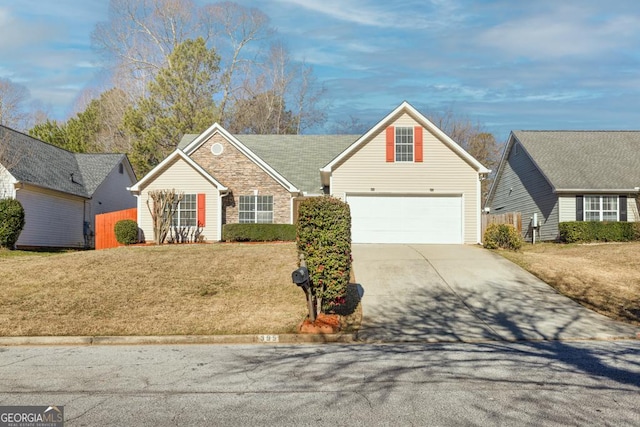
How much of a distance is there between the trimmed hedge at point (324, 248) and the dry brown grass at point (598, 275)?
6.66 meters

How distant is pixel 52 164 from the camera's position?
3378 centimetres

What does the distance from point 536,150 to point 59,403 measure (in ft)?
102

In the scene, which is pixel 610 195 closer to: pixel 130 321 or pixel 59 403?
pixel 130 321

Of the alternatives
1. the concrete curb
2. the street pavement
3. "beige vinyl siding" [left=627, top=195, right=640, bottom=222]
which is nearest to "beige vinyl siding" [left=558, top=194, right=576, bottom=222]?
"beige vinyl siding" [left=627, top=195, right=640, bottom=222]

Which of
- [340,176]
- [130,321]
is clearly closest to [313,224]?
[130,321]

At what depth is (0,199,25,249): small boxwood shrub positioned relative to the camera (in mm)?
25141

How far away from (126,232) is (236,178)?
18.3 ft

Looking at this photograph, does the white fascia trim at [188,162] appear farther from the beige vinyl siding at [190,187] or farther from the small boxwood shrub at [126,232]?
the small boxwood shrub at [126,232]

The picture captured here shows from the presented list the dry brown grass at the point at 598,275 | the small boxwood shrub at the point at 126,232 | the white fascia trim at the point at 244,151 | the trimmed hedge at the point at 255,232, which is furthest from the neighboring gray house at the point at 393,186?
the dry brown grass at the point at 598,275

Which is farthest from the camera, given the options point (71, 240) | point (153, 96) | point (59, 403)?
point (153, 96)

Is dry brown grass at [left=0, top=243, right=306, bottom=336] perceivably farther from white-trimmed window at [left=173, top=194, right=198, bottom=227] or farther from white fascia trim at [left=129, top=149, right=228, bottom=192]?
white fascia trim at [left=129, top=149, right=228, bottom=192]

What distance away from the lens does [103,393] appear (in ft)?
23.4

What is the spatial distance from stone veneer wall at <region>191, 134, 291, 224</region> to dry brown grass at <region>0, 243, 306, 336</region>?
26.3 ft

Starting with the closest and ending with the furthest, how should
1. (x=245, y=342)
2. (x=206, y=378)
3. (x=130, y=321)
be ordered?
(x=206, y=378)
(x=245, y=342)
(x=130, y=321)
